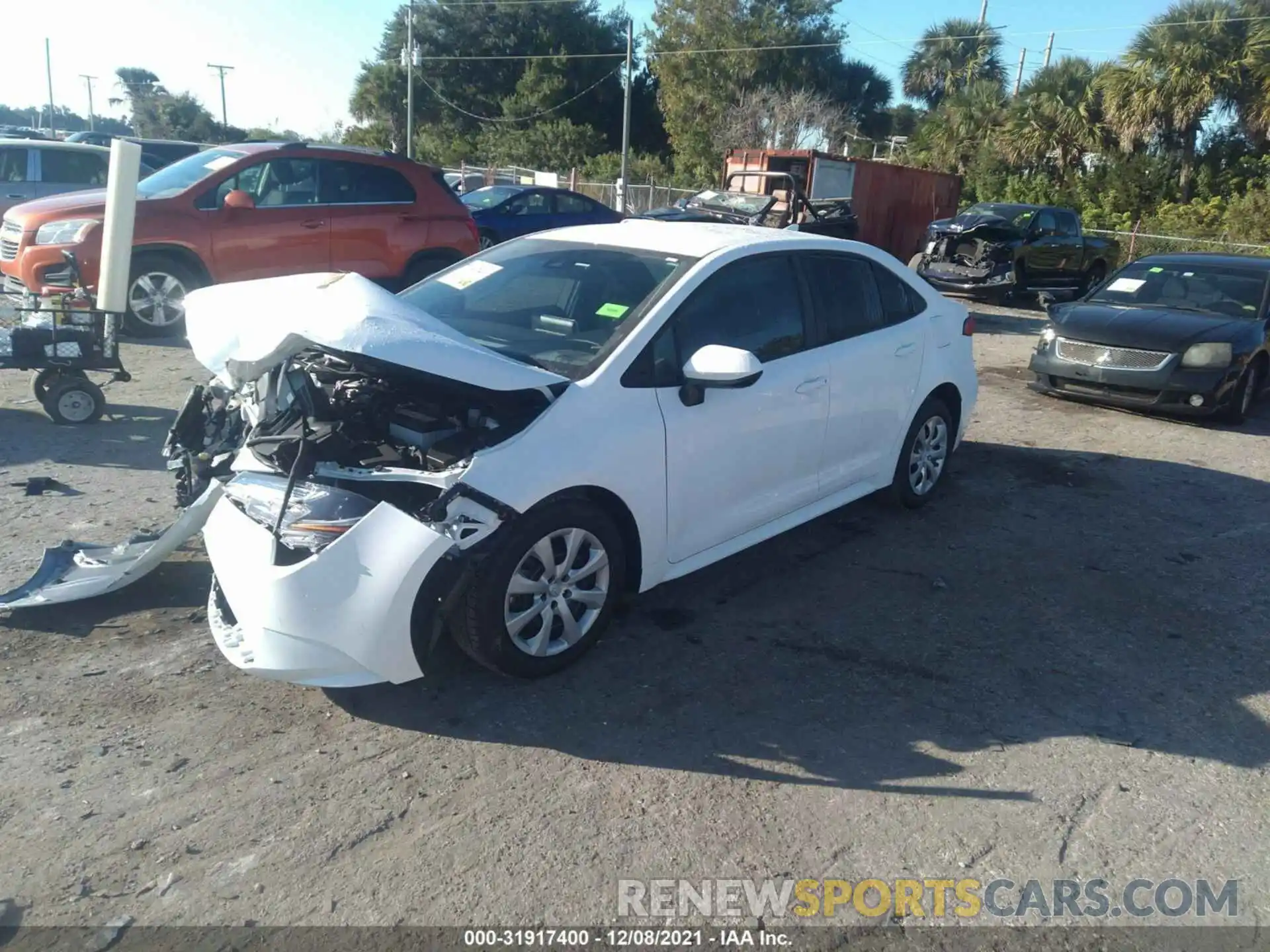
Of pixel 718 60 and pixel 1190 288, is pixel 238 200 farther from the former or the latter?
Answer: pixel 718 60

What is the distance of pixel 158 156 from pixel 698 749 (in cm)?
1837

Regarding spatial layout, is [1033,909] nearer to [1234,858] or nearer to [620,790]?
[1234,858]

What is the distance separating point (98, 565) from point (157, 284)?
613cm

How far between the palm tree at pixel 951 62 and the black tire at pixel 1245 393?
41.8m

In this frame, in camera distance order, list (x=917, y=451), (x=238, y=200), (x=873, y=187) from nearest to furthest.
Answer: (x=917, y=451), (x=238, y=200), (x=873, y=187)

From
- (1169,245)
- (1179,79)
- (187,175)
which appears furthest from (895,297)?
(1179,79)

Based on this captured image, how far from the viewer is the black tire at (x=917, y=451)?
5914 millimetres

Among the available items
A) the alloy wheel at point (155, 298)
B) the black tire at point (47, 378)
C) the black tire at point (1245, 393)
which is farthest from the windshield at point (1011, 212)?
the black tire at point (47, 378)

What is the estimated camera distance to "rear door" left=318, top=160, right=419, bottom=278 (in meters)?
10.5

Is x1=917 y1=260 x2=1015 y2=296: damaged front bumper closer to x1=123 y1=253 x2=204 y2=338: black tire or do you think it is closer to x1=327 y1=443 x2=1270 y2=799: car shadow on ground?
x1=327 y1=443 x2=1270 y2=799: car shadow on ground

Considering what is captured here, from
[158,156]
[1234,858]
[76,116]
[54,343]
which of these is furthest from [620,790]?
[76,116]

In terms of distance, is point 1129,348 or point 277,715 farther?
point 1129,348

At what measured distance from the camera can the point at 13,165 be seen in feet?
45.7

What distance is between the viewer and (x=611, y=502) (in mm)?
4027
